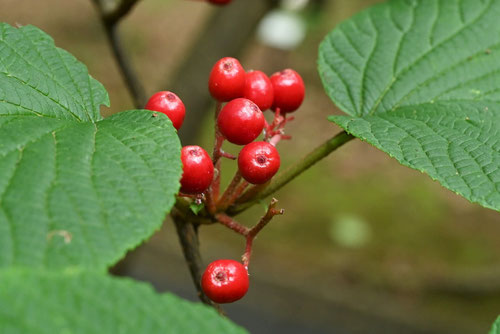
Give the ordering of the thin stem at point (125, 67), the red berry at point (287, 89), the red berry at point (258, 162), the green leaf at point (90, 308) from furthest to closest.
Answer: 1. the thin stem at point (125, 67)
2. the red berry at point (287, 89)
3. the red berry at point (258, 162)
4. the green leaf at point (90, 308)

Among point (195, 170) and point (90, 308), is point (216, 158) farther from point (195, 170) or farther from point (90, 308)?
point (90, 308)

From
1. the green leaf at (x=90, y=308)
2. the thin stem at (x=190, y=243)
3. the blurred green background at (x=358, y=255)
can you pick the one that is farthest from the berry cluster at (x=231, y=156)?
the blurred green background at (x=358, y=255)

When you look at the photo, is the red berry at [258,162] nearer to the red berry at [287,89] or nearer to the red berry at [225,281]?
the red berry at [225,281]

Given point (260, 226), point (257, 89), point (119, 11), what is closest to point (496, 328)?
point (260, 226)

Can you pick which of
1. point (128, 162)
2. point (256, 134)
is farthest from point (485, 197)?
point (128, 162)

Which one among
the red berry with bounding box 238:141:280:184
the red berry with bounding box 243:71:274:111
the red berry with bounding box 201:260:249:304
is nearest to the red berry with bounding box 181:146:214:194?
the red berry with bounding box 238:141:280:184

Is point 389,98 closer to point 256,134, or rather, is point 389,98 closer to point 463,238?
point 256,134
